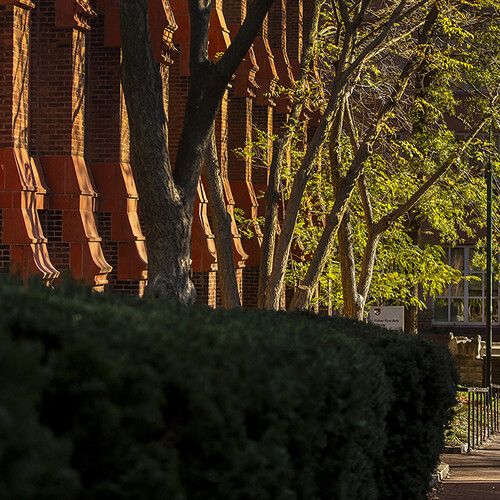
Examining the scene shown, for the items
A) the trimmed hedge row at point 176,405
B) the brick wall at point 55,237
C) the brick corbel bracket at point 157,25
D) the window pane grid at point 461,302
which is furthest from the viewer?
the window pane grid at point 461,302

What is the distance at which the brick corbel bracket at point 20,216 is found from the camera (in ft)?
48.8

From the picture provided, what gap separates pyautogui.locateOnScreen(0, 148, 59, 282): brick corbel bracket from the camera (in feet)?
48.8

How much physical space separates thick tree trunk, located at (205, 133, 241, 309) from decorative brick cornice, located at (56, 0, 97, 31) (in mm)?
3802

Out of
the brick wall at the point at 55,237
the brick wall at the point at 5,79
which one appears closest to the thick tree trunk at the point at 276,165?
the brick wall at the point at 55,237

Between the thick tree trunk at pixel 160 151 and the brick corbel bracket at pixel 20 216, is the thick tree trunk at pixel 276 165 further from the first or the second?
the thick tree trunk at pixel 160 151

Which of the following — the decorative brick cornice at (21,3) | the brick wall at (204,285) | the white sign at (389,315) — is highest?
the decorative brick cornice at (21,3)

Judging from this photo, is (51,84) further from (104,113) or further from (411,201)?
(411,201)

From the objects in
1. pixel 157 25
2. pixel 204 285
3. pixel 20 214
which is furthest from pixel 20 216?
pixel 204 285

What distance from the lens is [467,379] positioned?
99.3ft

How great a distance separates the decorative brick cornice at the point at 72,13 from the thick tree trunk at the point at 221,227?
3802 millimetres

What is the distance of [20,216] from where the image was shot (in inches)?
585

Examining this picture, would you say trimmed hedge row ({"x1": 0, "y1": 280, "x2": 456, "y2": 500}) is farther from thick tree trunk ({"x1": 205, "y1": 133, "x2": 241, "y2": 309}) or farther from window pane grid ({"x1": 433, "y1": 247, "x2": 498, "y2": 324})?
window pane grid ({"x1": 433, "y1": 247, "x2": 498, "y2": 324})

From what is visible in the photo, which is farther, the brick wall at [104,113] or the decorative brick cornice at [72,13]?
the brick wall at [104,113]

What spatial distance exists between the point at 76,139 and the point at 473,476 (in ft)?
27.2
